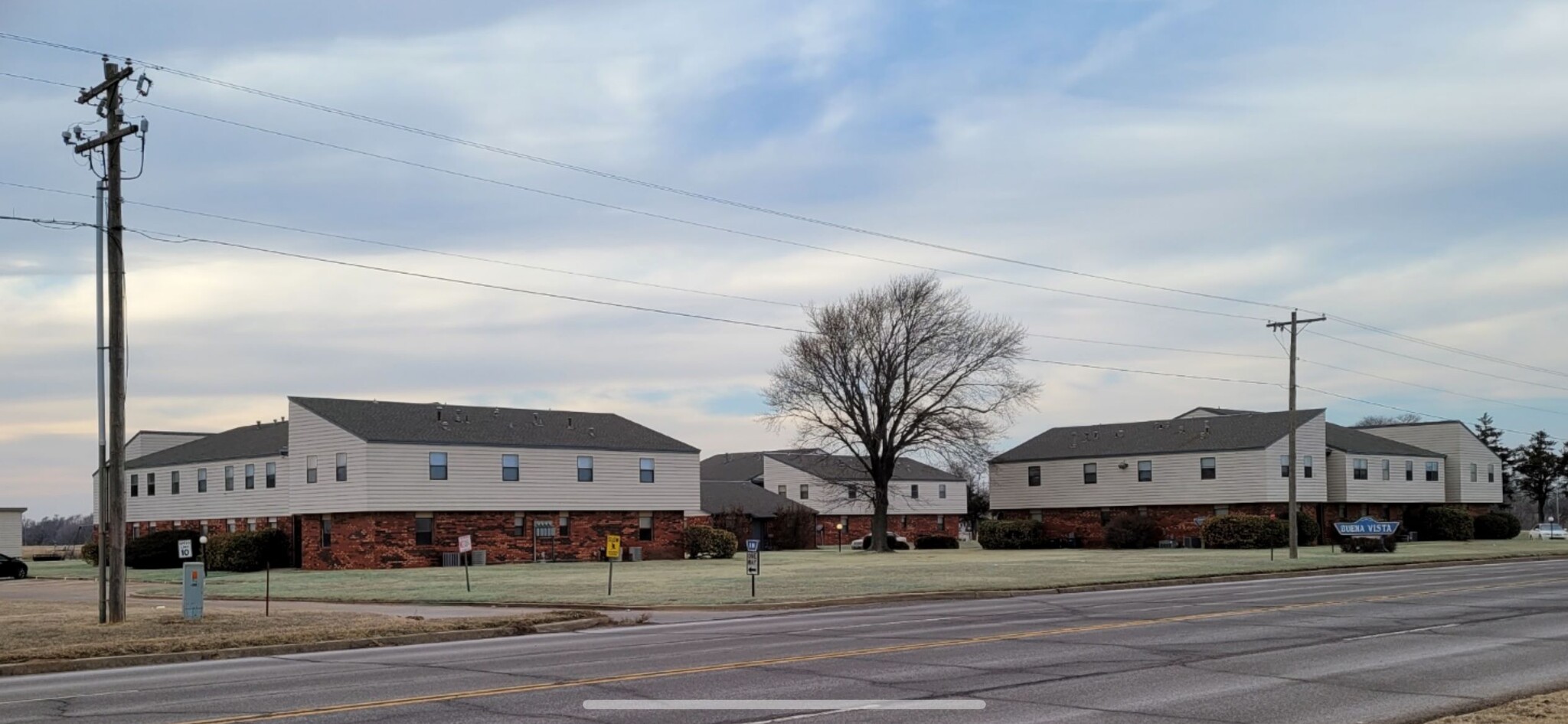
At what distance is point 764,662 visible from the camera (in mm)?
16406

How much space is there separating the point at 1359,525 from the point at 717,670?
45488 millimetres

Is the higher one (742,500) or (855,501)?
(742,500)

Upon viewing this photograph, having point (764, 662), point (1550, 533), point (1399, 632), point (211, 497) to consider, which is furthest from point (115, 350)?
point (1550, 533)

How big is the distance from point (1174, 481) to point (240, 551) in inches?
1825

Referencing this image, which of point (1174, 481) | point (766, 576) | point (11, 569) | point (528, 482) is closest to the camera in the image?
point (766, 576)

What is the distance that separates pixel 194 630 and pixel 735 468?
7879 centimetres

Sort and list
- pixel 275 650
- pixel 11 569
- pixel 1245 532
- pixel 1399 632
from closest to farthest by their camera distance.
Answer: pixel 1399 632, pixel 275 650, pixel 11 569, pixel 1245 532

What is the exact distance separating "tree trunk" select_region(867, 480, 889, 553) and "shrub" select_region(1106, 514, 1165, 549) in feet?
40.9

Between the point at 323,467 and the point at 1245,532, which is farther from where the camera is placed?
the point at 1245,532

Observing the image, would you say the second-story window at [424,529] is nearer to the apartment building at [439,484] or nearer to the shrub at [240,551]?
the apartment building at [439,484]

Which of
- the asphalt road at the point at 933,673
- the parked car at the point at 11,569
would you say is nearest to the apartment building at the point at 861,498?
the parked car at the point at 11,569

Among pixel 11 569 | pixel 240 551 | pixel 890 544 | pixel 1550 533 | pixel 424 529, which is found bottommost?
pixel 1550 533

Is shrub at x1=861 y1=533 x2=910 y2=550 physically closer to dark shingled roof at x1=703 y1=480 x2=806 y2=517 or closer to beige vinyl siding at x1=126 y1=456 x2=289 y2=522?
dark shingled roof at x1=703 y1=480 x2=806 y2=517

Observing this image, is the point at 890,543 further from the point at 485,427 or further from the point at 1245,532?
the point at 485,427
